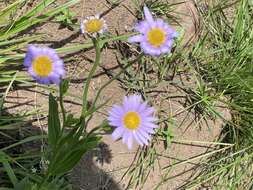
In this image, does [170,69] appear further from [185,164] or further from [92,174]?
[92,174]

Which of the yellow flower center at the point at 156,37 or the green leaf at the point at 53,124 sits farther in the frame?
the green leaf at the point at 53,124

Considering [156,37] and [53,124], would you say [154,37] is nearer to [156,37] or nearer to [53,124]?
[156,37]

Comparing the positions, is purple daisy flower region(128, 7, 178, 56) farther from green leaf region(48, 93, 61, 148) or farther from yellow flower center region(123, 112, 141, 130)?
green leaf region(48, 93, 61, 148)

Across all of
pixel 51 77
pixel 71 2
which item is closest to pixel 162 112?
pixel 71 2

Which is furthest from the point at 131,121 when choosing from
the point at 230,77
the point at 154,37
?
the point at 230,77

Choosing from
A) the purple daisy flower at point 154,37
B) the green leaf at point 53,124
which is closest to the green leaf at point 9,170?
the green leaf at point 53,124

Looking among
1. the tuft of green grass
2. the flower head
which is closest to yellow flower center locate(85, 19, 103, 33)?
the flower head

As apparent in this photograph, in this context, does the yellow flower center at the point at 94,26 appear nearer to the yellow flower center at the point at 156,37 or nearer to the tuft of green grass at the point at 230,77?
the yellow flower center at the point at 156,37
